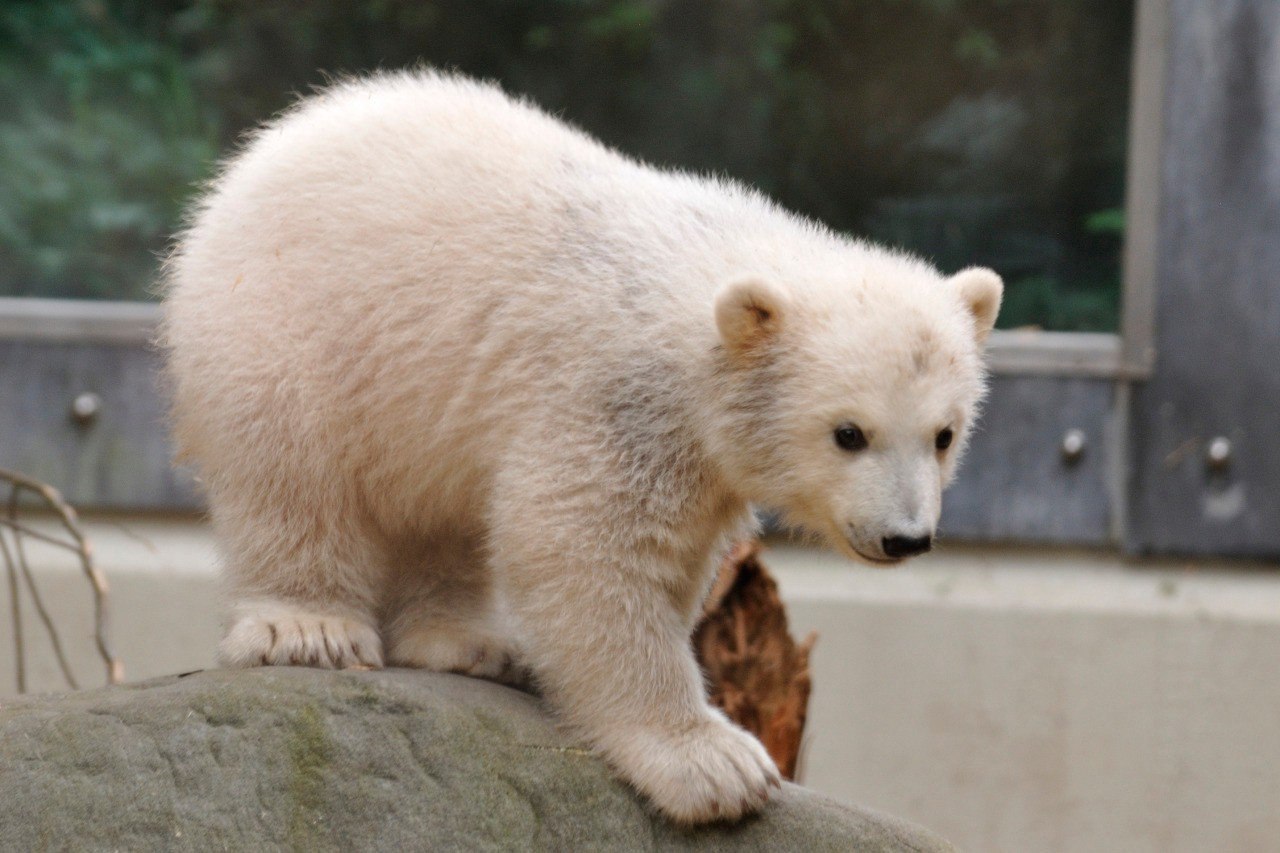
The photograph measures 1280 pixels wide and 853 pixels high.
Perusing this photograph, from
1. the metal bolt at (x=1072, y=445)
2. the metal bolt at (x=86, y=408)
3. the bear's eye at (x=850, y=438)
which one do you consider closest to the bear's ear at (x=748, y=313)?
the bear's eye at (x=850, y=438)

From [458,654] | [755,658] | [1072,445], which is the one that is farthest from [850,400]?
[1072,445]

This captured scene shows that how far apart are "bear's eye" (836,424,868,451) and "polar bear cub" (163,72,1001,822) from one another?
19 mm

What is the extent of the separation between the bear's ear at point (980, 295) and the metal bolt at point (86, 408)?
16.8 feet

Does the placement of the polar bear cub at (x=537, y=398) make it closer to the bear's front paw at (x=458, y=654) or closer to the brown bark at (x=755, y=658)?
the bear's front paw at (x=458, y=654)

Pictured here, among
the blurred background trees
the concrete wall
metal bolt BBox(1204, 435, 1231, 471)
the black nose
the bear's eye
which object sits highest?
the blurred background trees

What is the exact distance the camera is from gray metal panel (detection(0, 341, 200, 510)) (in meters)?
7.60

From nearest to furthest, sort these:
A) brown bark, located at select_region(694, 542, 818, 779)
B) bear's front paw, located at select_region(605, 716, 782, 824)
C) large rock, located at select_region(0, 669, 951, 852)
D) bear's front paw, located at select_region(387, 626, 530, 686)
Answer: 1. large rock, located at select_region(0, 669, 951, 852)
2. bear's front paw, located at select_region(605, 716, 782, 824)
3. bear's front paw, located at select_region(387, 626, 530, 686)
4. brown bark, located at select_region(694, 542, 818, 779)

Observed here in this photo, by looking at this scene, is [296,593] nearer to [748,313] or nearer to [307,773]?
[307,773]

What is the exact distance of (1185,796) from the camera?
730 cm

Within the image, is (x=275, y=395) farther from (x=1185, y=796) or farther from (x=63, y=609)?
(x=1185, y=796)

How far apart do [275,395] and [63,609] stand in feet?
13.3

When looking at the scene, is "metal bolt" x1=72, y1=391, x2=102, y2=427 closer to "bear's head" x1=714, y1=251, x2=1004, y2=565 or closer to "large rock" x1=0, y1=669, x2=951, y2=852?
"large rock" x1=0, y1=669, x2=951, y2=852

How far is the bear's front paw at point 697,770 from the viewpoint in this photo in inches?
150

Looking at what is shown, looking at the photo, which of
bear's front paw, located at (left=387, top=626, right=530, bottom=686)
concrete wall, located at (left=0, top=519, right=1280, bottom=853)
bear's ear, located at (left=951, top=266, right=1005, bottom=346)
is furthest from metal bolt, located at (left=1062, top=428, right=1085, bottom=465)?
bear's front paw, located at (left=387, top=626, right=530, bottom=686)
